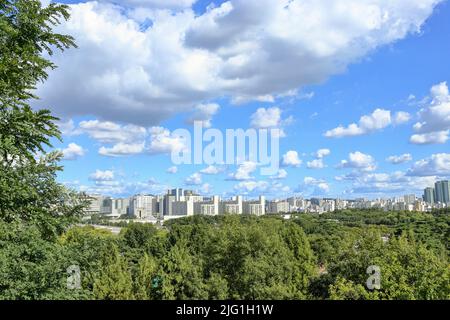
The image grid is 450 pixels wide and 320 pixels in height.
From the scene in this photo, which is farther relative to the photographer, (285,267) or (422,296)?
(285,267)

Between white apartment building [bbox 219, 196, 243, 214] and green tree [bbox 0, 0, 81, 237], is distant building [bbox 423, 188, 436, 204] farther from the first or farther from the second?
green tree [bbox 0, 0, 81, 237]

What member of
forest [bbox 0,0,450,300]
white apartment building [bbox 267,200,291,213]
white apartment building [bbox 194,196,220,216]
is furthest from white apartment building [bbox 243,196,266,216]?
forest [bbox 0,0,450,300]

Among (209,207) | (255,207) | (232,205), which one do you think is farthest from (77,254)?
(255,207)

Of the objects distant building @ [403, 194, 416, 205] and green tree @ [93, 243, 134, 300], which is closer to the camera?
green tree @ [93, 243, 134, 300]

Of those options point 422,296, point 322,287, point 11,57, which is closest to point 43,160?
point 11,57

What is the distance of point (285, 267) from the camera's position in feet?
74.2

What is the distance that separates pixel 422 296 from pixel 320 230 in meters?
43.6

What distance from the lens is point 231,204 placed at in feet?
314

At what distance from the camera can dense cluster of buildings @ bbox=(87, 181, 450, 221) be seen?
318 ft

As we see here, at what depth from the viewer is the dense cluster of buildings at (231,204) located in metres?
97.1

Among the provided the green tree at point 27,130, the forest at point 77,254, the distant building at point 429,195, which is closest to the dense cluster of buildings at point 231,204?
the distant building at point 429,195
